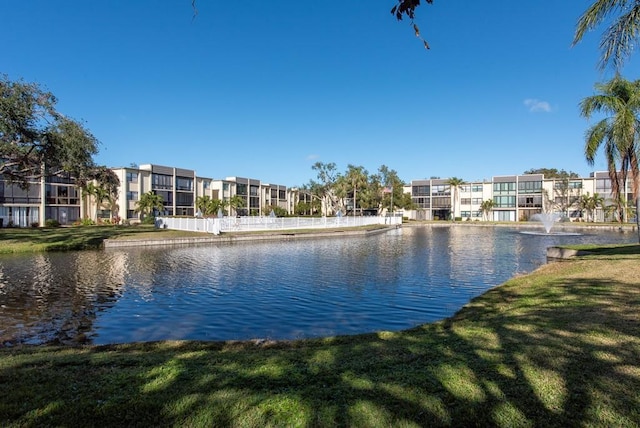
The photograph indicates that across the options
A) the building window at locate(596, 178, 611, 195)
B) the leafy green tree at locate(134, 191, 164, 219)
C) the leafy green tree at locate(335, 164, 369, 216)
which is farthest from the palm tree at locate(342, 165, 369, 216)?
the building window at locate(596, 178, 611, 195)

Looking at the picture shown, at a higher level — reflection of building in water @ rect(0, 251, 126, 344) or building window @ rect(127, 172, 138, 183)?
building window @ rect(127, 172, 138, 183)

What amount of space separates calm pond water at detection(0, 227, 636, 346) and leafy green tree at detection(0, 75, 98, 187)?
618 centimetres

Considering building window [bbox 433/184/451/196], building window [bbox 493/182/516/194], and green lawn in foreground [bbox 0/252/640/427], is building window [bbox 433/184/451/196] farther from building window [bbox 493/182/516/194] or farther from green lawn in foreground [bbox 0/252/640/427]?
green lawn in foreground [bbox 0/252/640/427]

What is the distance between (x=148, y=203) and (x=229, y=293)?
5135cm

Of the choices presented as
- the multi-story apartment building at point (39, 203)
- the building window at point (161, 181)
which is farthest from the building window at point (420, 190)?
the multi-story apartment building at point (39, 203)

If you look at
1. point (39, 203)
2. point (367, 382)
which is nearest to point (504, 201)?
point (39, 203)

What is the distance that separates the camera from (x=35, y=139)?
24.8m

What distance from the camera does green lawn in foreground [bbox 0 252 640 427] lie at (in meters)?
3.77

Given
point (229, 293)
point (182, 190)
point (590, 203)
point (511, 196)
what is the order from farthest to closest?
1. point (511, 196)
2. point (590, 203)
3. point (182, 190)
4. point (229, 293)

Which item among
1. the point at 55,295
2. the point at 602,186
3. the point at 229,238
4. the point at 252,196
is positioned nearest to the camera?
the point at 55,295

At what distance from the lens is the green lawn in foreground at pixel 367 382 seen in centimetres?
377

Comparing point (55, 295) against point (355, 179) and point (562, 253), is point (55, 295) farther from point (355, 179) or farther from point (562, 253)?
point (355, 179)

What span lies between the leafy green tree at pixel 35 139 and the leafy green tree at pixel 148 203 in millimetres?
31871

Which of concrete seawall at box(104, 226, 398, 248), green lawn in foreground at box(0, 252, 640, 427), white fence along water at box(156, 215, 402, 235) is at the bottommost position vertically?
concrete seawall at box(104, 226, 398, 248)
